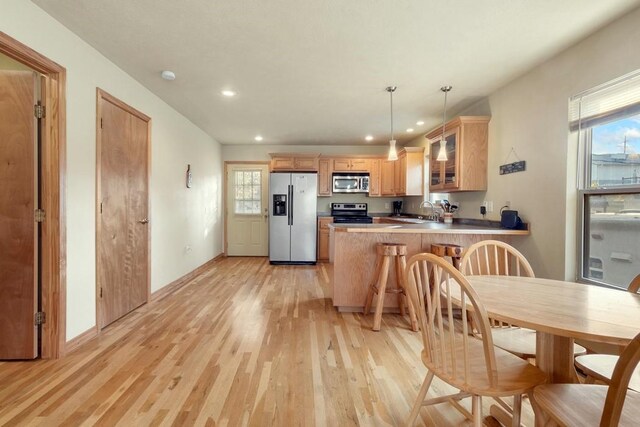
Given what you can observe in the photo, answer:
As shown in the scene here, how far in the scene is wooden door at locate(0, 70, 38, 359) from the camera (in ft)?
6.45

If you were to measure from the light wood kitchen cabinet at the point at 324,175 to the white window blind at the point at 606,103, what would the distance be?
3.91m

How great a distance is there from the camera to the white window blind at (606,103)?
6.10 feet

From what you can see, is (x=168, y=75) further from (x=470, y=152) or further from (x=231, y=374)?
(x=470, y=152)

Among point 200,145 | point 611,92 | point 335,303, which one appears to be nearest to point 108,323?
point 335,303

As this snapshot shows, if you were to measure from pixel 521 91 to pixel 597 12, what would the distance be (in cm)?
95

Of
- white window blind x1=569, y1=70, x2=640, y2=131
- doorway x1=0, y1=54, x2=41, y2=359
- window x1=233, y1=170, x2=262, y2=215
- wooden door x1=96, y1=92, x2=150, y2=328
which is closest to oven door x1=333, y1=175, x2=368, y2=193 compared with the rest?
window x1=233, y1=170, x2=262, y2=215

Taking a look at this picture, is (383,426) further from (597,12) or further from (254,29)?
(597,12)

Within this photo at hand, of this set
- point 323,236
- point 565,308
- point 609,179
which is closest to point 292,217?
point 323,236

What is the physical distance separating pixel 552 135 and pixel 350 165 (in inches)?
142

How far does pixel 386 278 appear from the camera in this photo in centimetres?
265

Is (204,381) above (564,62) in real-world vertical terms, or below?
below

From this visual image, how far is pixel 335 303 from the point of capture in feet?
9.73

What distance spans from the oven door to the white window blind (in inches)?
144

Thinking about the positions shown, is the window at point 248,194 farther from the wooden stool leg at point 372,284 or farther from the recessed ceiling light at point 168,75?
the wooden stool leg at point 372,284
